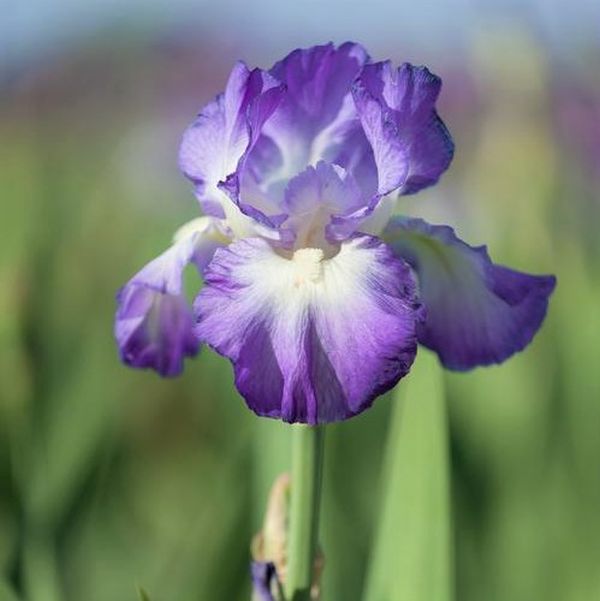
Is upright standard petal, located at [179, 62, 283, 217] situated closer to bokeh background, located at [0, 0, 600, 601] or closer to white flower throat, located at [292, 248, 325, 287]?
white flower throat, located at [292, 248, 325, 287]

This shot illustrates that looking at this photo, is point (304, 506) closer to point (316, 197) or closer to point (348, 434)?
point (316, 197)

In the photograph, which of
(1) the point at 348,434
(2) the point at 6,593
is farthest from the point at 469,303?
(1) the point at 348,434

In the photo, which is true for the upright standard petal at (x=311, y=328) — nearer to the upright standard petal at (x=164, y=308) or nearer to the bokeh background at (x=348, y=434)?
the upright standard petal at (x=164, y=308)

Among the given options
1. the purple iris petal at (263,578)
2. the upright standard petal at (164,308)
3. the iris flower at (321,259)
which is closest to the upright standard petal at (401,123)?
the iris flower at (321,259)

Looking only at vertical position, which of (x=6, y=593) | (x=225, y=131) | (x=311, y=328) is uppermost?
(x=225, y=131)

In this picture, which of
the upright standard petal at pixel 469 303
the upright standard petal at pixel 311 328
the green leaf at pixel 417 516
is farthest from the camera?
the green leaf at pixel 417 516
